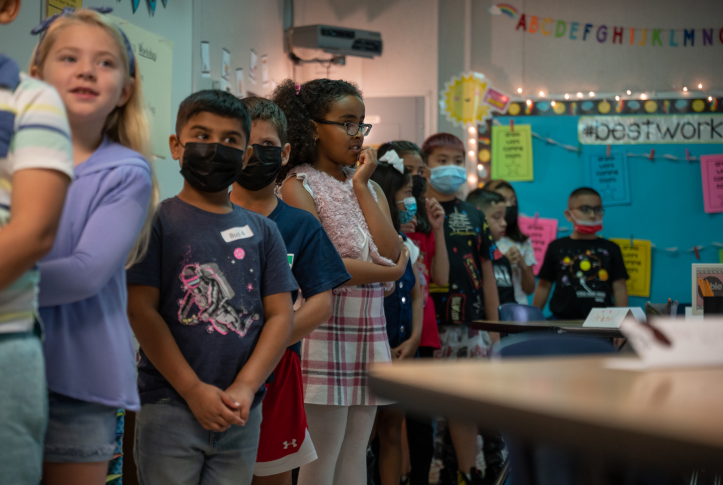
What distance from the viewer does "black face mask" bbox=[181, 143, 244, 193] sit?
149 centimetres

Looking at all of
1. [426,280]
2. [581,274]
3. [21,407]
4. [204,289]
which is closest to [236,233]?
[204,289]

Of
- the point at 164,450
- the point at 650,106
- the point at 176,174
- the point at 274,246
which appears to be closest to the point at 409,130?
the point at 650,106

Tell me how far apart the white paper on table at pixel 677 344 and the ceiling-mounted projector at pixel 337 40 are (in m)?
4.21

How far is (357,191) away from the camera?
6.97ft

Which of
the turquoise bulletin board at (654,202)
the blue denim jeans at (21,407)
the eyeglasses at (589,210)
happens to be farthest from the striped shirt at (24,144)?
the turquoise bulletin board at (654,202)

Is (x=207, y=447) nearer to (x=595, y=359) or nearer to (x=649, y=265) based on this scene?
(x=595, y=359)

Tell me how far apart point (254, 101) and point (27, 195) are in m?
0.98

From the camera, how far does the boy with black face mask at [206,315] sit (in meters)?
1.37

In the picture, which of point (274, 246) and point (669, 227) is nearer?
point (274, 246)

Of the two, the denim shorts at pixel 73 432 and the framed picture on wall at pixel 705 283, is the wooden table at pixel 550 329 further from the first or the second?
the denim shorts at pixel 73 432

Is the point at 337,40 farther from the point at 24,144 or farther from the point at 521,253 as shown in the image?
the point at 24,144

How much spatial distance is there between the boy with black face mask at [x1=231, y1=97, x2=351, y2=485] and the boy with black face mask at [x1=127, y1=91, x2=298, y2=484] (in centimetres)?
19

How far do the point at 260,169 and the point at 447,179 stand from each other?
175 cm

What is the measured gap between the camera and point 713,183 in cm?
518
